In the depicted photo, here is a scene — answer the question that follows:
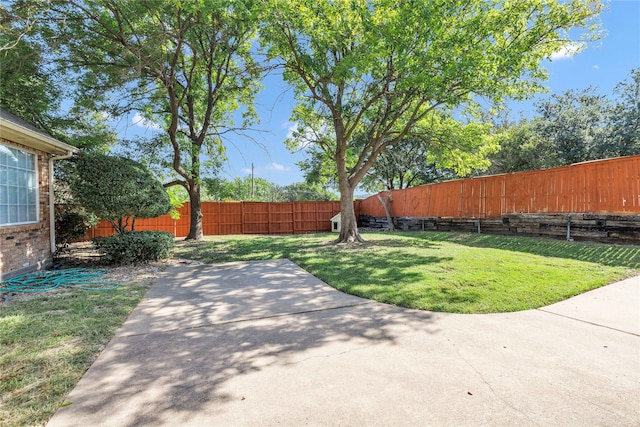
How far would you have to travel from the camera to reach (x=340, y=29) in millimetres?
7789

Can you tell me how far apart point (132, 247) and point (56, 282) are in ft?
5.31

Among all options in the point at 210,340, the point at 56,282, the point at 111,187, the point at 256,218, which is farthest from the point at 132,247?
the point at 256,218

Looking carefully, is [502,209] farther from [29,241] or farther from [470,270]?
[29,241]

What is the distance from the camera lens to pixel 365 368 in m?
2.37

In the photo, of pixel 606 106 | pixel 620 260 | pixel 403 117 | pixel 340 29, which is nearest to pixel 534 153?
pixel 606 106

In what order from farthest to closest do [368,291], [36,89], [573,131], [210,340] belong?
[573,131], [36,89], [368,291], [210,340]

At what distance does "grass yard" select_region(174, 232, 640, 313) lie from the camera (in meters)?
4.00

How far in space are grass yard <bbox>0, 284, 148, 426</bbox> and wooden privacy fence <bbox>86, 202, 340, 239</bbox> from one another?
35.4 feet

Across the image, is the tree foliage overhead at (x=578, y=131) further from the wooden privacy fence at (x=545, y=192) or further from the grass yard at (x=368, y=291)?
the grass yard at (x=368, y=291)

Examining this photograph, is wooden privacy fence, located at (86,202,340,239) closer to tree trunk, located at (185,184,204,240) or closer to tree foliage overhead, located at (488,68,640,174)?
tree trunk, located at (185,184,204,240)

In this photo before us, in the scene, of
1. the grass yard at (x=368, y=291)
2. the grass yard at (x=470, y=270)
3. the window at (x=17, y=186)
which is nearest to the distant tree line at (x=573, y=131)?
the grass yard at (x=470, y=270)

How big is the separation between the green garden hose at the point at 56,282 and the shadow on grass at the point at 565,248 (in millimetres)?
8564

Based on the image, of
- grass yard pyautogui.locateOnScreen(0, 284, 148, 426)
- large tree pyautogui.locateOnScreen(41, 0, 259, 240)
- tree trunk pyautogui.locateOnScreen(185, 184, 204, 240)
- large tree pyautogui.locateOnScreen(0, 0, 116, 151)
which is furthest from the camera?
tree trunk pyautogui.locateOnScreen(185, 184, 204, 240)

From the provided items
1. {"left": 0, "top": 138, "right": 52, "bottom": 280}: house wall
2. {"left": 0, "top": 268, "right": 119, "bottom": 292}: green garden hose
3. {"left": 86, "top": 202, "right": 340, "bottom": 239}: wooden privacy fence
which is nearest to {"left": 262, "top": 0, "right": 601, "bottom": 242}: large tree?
{"left": 0, "top": 138, "right": 52, "bottom": 280}: house wall
